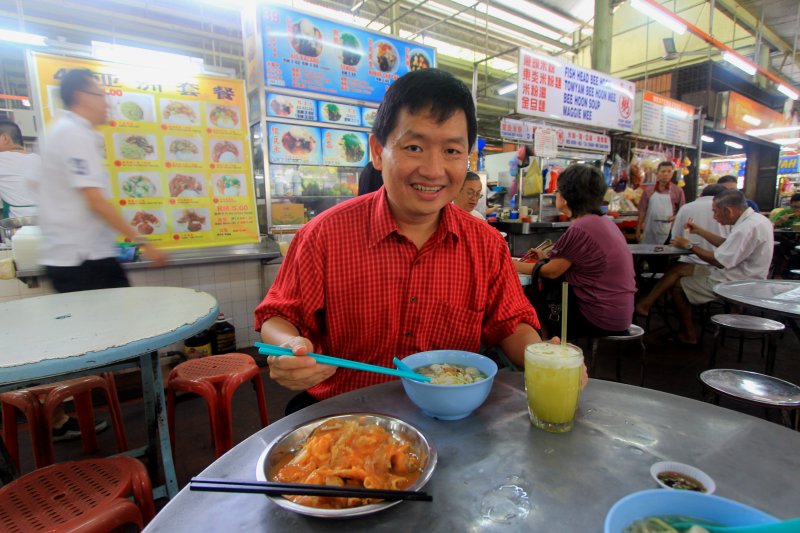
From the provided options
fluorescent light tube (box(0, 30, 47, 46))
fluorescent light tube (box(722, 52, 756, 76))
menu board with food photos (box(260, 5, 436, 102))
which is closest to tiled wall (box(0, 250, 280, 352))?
menu board with food photos (box(260, 5, 436, 102))

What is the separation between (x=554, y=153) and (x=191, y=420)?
262 inches

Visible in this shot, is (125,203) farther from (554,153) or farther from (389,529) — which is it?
(554,153)

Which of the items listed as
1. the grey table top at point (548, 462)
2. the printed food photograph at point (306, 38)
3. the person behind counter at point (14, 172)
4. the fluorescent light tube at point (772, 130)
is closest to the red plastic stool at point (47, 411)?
the grey table top at point (548, 462)

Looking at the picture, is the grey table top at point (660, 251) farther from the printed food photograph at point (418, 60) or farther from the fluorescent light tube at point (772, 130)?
the fluorescent light tube at point (772, 130)

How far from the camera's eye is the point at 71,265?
270cm

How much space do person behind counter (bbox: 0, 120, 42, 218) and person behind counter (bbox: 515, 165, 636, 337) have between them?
5485 millimetres

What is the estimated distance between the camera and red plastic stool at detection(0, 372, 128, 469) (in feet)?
7.19

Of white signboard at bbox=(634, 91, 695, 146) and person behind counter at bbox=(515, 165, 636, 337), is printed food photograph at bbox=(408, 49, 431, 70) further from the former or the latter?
white signboard at bbox=(634, 91, 695, 146)

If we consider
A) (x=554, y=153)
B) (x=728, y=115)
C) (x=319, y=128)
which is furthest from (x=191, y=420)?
(x=728, y=115)

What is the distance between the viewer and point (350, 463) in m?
0.84

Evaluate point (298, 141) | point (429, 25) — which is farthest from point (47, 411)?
point (429, 25)

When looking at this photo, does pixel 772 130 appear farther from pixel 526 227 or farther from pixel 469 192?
pixel 469 192

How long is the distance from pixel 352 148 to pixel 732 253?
14.5 feet

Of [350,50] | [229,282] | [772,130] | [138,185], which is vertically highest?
[772,130]
